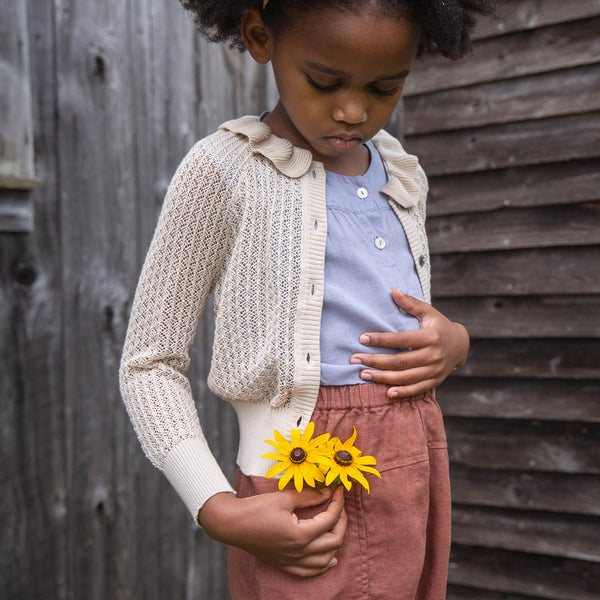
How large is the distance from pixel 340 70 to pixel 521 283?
192 centimetres

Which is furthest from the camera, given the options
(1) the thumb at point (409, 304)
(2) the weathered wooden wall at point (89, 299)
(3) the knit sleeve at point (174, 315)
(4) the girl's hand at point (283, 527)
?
(2) the weathered wooden wall at point (89, 299)

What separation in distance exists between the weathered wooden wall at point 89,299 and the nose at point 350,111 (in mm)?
1151

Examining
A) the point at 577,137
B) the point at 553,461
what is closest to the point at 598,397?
the point at 553,461

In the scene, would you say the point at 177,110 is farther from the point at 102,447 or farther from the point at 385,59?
the point at 385,59

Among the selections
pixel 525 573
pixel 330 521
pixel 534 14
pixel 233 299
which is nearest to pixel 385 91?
pixel 233 299

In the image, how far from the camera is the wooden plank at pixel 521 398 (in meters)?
2.57

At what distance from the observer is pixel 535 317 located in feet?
8.71

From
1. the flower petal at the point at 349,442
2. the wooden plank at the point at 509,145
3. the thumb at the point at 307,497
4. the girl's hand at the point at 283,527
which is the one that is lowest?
the girl's hand at the point at 283,527

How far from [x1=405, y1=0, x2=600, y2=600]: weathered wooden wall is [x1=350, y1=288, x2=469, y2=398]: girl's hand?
156cm

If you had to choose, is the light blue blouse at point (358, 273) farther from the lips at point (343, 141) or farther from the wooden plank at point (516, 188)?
the wooden plank at point (516, 188)

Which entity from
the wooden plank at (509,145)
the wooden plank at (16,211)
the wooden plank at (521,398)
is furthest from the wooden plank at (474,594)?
the wooden plank at (16,211)

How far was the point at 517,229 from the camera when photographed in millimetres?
2695

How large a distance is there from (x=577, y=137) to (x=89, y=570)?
239cm

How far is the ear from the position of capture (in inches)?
43.2
